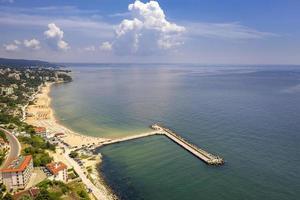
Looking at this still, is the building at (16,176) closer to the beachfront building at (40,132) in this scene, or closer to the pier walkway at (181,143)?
the pier walkway at (181,143)

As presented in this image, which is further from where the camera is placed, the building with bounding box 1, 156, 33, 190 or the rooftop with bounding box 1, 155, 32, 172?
the rooftop with bounding box 1, 155, 32, 172

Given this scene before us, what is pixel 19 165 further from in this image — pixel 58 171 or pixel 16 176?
pixel 58 171

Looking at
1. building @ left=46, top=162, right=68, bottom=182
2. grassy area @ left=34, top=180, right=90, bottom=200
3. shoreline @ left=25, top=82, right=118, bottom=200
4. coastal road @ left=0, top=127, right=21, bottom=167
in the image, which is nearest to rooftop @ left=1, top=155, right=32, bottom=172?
building @ left=46, top=162, right=68, bottom=182

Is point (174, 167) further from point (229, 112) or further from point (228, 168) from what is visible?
point (229, 112)

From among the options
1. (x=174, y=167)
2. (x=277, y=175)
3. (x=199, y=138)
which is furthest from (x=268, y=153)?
(x=174, y=167)

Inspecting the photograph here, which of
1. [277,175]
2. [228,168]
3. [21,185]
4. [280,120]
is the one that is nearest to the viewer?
[21,185]

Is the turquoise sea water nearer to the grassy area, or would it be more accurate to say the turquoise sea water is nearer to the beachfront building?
the grassy area
